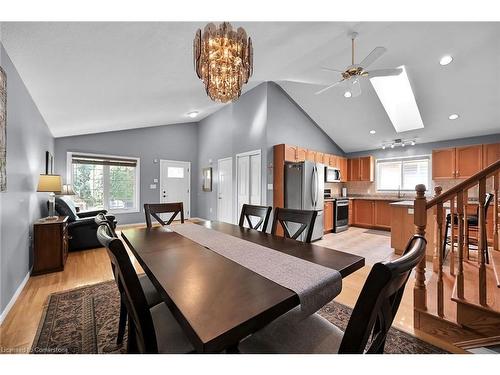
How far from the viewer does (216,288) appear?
93 centimetres

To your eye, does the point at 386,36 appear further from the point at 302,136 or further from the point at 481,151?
the point at 481,151

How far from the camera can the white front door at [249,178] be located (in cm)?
480

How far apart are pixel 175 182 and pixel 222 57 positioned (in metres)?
5.60

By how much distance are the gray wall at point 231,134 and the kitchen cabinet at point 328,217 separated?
1.67 meters

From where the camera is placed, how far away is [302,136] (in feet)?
17.3

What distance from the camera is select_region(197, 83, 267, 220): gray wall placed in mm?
4676

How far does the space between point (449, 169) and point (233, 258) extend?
595 cm

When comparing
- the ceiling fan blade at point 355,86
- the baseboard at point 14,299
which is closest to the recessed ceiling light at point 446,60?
the ceiling fan blade at point 355,86

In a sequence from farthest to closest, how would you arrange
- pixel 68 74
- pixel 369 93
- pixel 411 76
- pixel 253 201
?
1. pixel 253 201
2. pixel 369 93
3. pixel 411 76
4. pixel 68 74

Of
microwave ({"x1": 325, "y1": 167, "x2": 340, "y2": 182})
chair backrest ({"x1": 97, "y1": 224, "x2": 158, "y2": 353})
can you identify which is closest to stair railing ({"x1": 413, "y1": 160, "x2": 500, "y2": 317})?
chair backrest ({"x1": 97, "y1": 224, "x2": 158, "y2": 353})

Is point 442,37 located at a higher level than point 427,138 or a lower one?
higher

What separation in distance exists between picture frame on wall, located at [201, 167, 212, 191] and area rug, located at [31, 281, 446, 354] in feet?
14.3

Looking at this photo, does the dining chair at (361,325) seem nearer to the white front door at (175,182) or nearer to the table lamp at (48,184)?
the table lamp at (48,184)
